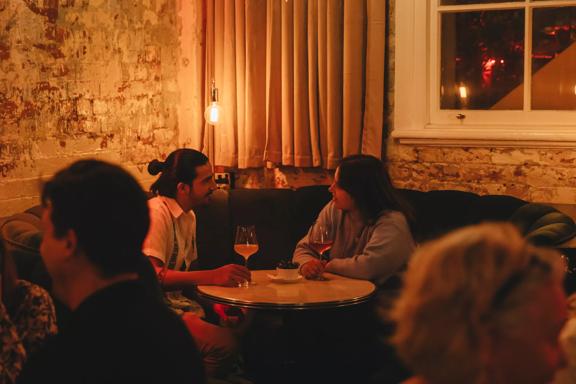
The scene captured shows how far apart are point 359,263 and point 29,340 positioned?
6.26 feet

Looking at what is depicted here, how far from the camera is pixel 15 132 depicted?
4473 mm

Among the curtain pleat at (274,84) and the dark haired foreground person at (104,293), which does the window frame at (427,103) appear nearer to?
the curtain pleat at (274,84)

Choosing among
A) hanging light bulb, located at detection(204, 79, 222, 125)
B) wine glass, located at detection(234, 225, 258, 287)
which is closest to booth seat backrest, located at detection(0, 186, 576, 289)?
hanging light bulb, located at detection(204, 79, 222, 125)

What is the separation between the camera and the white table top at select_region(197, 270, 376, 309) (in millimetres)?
3488

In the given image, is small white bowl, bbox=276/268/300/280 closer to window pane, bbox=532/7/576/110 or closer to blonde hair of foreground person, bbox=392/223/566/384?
window pane, bbox=532/7/576/110

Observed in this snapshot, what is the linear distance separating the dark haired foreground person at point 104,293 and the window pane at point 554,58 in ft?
12.9

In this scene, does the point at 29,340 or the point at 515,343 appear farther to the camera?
the point at 29,340

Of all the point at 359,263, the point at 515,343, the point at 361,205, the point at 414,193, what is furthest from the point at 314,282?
the point at 515,343

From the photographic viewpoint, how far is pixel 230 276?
3.76 metres

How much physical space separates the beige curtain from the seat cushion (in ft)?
3.69

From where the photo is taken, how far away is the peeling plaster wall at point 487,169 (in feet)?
16.5

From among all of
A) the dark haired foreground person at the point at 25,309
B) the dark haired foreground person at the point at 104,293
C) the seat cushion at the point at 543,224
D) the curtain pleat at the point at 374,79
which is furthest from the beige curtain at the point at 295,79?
the dark haired foreground person at the point at 104,293

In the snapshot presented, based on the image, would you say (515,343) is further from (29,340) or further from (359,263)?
(359,263)

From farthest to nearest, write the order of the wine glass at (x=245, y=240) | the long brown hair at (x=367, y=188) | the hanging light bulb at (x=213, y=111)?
1. the hanging light bulb at (x=213, y=111)
2. the long brown hair at (x=367, y=188)
3. the wine glass at (x=245, y=240)
